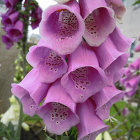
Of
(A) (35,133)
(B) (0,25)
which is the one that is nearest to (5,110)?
(A) (35,133)

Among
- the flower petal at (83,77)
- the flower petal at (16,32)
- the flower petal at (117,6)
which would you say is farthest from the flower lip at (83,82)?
the flower petal at (16,32)

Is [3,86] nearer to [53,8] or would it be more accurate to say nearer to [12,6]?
[12,6]

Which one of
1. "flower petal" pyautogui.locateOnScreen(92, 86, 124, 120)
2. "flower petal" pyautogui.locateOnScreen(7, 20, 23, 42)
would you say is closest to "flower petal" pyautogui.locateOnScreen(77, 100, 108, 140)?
"flower petal" pyautogui.locateOnScreen(92, 86, 124, 120)

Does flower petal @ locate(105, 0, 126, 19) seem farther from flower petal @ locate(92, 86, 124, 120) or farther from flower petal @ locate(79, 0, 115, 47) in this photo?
flower petal @ locate(92, 86, 124, 120)

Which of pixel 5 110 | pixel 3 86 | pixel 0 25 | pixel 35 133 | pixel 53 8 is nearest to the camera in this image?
pixel 53 8

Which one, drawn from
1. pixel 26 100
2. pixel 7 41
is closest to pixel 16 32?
pixel 7 41

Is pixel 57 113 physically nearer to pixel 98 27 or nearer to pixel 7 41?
pixel 98 27

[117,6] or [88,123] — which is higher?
[117,6]
